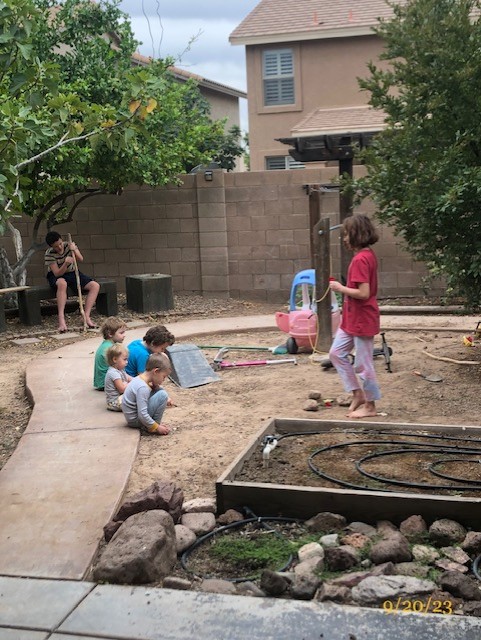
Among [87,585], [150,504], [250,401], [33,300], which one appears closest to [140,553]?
[87,585]

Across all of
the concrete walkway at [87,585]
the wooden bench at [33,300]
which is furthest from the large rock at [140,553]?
the wooden bench at [33,300]

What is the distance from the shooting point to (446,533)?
12.7 feet

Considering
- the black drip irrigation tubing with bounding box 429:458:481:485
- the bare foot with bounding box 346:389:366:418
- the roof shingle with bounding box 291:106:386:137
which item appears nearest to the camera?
the black drip irrigation tubing with bounding box 429:458:481:485

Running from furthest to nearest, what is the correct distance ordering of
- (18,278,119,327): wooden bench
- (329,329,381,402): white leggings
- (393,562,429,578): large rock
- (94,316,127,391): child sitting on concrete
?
(18,278,119,327): wooden bench < (94,316,127,391): child sitting on concrete < (329,329,381,402): white leggings < (393,562,429,578): large rock

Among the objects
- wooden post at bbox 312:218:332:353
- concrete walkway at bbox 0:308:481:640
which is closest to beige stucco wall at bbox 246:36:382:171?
wooden post at bbox 312:218:332:353

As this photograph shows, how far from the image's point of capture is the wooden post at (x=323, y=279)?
841 cm

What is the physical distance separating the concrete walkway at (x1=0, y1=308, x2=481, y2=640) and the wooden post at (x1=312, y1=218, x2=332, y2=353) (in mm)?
3065

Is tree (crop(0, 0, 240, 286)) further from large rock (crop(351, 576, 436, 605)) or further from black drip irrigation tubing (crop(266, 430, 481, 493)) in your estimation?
large rock (crop(351, 576, 436, 605))

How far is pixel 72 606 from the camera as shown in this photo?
11.3ft

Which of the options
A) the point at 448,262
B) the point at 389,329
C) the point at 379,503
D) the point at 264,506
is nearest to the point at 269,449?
the point at 264,506

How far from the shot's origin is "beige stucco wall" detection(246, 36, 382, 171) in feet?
71.4

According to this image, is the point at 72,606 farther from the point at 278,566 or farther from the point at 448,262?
the point at 448,262

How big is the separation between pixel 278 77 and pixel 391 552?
20.8 meters

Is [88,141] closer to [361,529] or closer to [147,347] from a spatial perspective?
[147,347]
